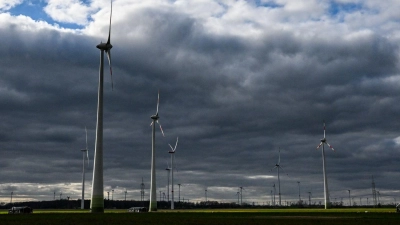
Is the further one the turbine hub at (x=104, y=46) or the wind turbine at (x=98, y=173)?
the turbine hub at (x=104, y=46)

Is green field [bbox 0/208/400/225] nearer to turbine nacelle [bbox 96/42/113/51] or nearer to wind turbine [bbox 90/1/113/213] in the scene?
wind turbine [bbox 90/1/113/213]

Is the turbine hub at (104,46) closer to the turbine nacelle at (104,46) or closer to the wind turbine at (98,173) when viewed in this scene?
the turbine nacelle at (104,46)

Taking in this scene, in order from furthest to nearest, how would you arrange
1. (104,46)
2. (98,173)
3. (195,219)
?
(104,46), (98,173), (195,219)

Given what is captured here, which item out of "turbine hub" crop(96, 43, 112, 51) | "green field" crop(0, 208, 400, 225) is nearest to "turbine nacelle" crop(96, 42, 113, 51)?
Answer: "turbine hub" crop(96, 43, 112, 51)

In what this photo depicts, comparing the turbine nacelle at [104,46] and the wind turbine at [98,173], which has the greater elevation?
the turbine nacelle at [104,46]

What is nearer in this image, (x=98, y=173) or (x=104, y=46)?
(x=98, y=173)

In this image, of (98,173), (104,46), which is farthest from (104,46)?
(98,173)

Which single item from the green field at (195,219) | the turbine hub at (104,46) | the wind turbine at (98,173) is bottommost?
the green field at (195,219)

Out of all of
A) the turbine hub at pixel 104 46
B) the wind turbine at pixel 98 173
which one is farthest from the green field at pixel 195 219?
the turbine hub at pixel 104 46

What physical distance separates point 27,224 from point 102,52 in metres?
66.9

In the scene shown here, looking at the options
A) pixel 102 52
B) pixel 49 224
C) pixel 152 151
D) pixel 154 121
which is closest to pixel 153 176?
pixel 152 151

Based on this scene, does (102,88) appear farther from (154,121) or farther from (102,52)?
(154,121)

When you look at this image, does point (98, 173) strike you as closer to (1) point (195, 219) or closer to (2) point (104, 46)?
(2) point (104, 46)

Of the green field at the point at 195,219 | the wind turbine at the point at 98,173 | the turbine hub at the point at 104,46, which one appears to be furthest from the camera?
the turbine hub at the point at 104,46
